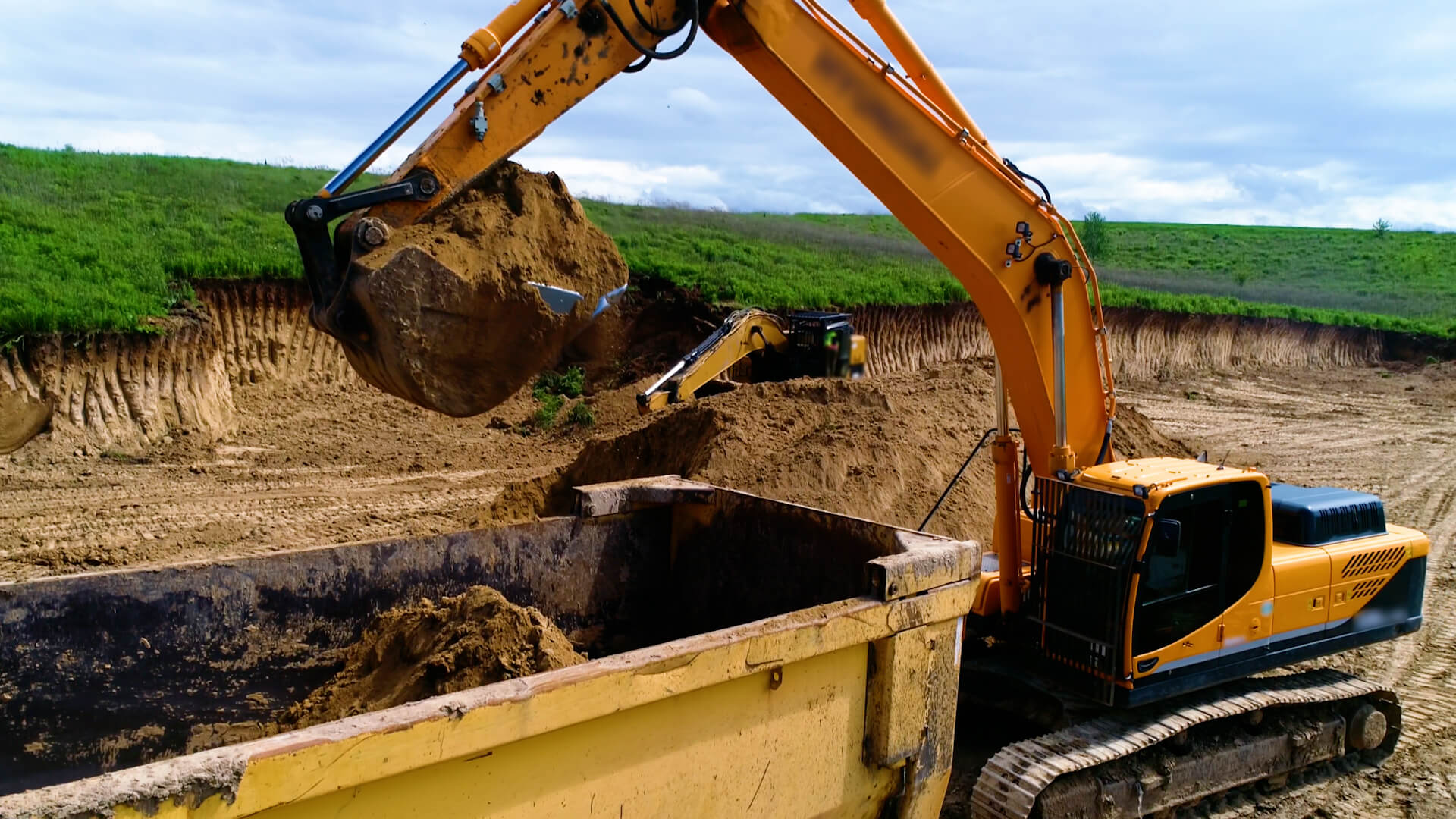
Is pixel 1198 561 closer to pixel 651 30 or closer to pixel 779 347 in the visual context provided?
pixel 651 30

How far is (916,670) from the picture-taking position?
3383 mm

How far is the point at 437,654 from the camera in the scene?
11.2 ft

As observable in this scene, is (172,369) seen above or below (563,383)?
above

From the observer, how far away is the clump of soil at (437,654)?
3285 mm

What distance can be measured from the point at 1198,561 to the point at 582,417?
1023 centimetres

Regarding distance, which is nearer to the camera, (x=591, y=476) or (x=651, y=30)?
(x=651, y=30)

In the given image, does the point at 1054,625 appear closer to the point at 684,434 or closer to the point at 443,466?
the point at 684,434

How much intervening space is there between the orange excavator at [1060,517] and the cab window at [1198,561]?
11mm

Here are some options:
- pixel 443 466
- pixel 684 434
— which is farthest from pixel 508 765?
pixel 443 466

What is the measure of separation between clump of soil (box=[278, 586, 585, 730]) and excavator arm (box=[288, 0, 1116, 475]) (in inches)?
45.7

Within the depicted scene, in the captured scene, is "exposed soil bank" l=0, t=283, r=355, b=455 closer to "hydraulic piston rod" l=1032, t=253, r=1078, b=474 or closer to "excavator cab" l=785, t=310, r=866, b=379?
"excavator cab" l=785, t=310, r=866, b=379

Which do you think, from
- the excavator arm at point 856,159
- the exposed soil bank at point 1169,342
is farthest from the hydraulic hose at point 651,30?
the exposed soil bank at point 1169,342

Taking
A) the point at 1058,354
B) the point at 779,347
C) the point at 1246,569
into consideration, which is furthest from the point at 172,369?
the point at 1246,569

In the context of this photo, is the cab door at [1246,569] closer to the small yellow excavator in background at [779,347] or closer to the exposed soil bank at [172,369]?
the small yellow excavator in background at [779,347]
